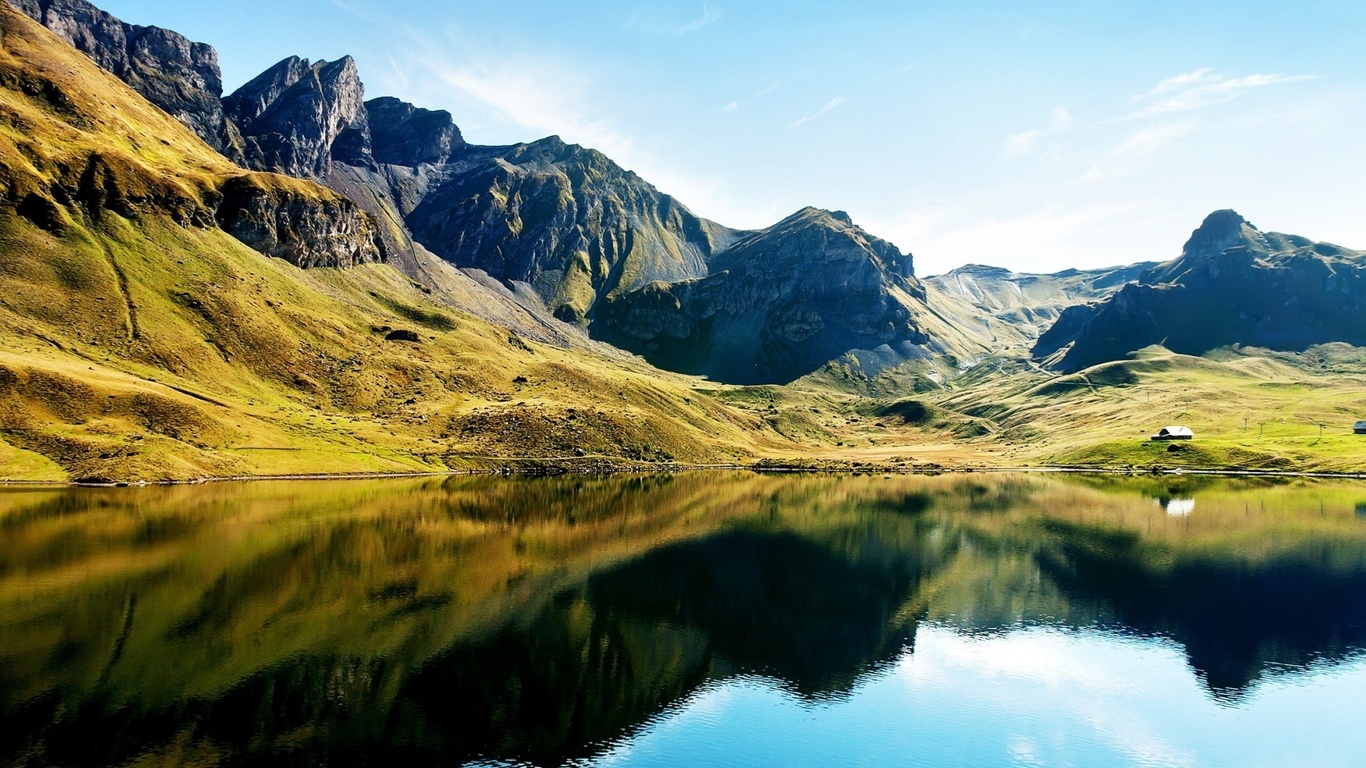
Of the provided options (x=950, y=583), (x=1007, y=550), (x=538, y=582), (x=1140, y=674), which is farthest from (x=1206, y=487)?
(x=538, y=582)

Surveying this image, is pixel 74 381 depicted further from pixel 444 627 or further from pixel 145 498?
pixel 444 627

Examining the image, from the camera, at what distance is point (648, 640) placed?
64812mm

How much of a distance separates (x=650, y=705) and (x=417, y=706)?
50.6ft

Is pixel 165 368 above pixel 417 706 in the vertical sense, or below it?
above

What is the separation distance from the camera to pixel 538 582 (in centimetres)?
8162

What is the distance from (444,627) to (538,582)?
1951 cm

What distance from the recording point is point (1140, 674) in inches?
2302

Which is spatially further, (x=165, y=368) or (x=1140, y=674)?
(x=165, y=368)

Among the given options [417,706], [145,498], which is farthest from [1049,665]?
[145,498]

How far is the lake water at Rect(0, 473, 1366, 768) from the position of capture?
143ft

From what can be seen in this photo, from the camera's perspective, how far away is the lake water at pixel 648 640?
43.7 metres

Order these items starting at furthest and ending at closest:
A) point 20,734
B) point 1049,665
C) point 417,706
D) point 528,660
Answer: point 1049,665 < point 528,660 < point 417,706 < point 20,734

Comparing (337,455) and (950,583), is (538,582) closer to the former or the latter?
(950,583)

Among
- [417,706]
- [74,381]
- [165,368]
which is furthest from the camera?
[165,368]
